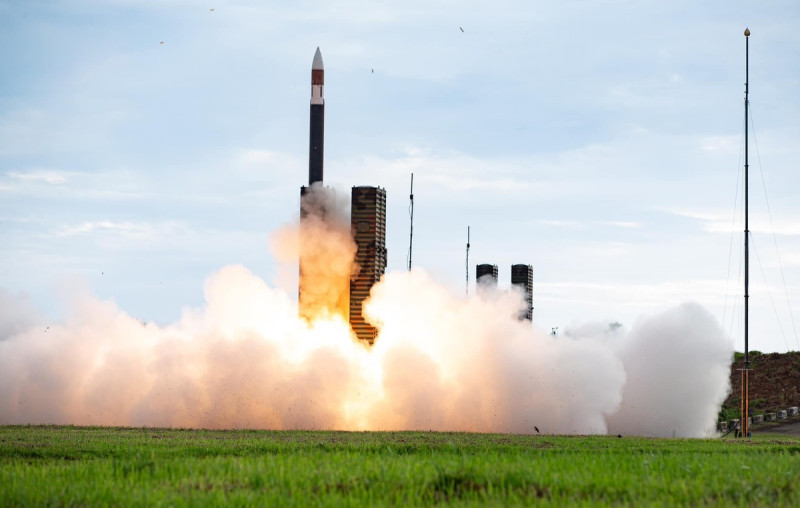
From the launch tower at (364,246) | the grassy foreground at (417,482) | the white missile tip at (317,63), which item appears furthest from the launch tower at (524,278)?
the grassy foreground at (417,482)

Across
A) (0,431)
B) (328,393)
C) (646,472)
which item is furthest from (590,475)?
(328,393)

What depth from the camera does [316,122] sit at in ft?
184

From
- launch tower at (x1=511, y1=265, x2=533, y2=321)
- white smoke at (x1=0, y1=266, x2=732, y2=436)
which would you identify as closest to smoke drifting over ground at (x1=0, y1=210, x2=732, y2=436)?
white smoke at (x1=0, y1=266, x2=732, y2=436)

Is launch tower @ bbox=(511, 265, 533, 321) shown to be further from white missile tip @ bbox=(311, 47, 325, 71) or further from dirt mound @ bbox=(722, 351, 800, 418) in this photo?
white missile tip @ bbox=(311, 47, 325, 71)

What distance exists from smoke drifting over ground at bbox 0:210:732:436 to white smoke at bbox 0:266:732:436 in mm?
64

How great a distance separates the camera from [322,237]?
54.5 meters

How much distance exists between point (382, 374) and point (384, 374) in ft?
0.69

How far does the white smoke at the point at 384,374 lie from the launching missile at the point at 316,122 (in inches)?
262

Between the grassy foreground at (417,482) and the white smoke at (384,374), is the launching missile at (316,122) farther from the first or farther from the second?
the grassy foreground at (417,482)

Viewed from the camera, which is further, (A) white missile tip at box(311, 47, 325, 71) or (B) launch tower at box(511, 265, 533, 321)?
(B) launch tower at box(511, 265, 533, 321)

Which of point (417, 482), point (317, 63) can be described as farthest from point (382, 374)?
point (417, 482)

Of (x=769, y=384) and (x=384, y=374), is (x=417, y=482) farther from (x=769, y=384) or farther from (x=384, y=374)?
(x=769, y=384)

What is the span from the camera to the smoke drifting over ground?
5038 cm

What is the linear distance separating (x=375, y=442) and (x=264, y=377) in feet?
56.2
